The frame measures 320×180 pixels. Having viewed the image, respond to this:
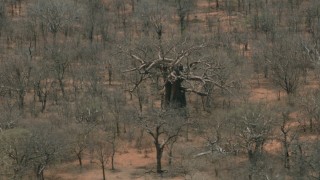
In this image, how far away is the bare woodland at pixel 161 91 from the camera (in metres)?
32.2

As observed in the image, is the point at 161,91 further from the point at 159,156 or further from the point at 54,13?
the point at 54,13

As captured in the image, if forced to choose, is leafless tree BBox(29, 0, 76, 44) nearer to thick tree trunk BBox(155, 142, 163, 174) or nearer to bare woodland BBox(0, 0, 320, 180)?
bare woodland BBox(0, 0, 320, 180)

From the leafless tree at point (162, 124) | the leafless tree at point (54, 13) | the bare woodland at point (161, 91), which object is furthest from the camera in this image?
the leafless tree at point (54, 13)

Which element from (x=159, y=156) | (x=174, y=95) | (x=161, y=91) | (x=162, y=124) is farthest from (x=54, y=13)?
(x=159, y=156)

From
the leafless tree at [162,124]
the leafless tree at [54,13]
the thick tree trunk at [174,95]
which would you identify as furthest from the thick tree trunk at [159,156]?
the leafless tree at [54,13]

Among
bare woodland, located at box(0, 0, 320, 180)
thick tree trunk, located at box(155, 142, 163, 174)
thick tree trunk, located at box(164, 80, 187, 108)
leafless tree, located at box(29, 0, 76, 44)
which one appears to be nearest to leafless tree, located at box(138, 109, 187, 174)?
thick tree trunk, located at box(155, 142, 163, 174)

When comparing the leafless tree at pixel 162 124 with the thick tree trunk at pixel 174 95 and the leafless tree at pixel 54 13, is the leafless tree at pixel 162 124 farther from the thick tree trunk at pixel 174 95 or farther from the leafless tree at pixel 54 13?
the leafless tree at pixel 54 13

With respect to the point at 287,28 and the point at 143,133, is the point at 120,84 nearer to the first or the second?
the point at 143,133

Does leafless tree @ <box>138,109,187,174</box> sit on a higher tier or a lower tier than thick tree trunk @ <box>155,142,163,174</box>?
higher

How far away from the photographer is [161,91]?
4131 cm

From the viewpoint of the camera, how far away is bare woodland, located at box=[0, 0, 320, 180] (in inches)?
1266

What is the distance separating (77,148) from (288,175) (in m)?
12.9

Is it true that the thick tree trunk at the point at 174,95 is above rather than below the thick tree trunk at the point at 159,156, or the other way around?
above

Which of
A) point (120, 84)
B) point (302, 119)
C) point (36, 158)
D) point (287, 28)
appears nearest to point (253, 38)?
point (287, 28)
